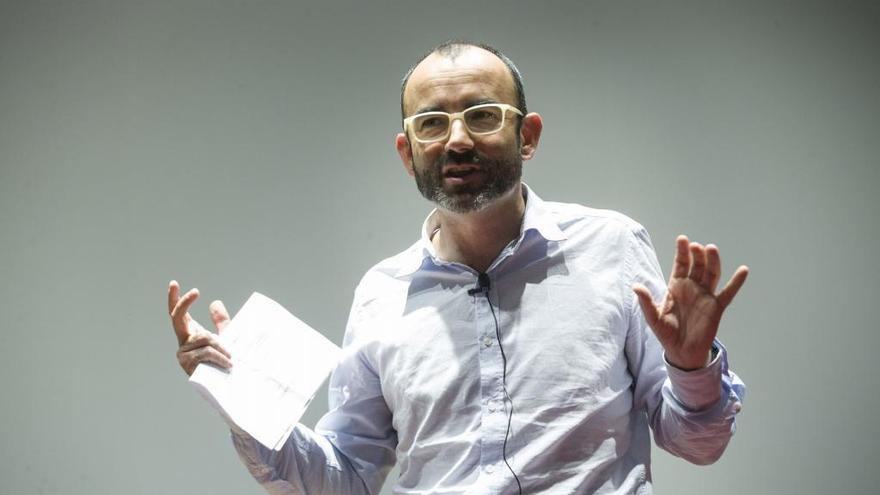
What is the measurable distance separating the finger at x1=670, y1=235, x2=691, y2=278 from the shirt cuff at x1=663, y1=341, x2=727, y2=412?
5.7 inches

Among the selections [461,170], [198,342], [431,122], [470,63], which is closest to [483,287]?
[461,170]

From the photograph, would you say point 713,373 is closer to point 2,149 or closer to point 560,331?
point 560,331

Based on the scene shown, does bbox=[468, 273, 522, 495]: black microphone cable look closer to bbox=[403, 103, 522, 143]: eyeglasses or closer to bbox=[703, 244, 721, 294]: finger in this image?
bbox=[403, 103, 522, 143]: eyeglasses

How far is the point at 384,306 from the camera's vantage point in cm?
177

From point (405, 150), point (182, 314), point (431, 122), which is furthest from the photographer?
point (405, 150)

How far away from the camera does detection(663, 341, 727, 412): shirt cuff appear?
4.46 feet

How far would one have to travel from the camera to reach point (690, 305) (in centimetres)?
132

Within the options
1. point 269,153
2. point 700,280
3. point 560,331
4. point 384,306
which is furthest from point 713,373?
point 269,153

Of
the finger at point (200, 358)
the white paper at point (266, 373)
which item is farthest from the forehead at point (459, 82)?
the finger at point (200, 358)

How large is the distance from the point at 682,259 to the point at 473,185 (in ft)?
1.47

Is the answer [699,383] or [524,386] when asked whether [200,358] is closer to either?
[524,386]

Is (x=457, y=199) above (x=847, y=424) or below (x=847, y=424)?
above

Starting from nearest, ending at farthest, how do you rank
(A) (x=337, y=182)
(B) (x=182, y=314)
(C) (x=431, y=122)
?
(B) (x=182, y=314) < (C) (x=431, y=122) < (A) (x=337, y=182)

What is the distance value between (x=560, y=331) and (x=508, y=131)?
396 millimetres
